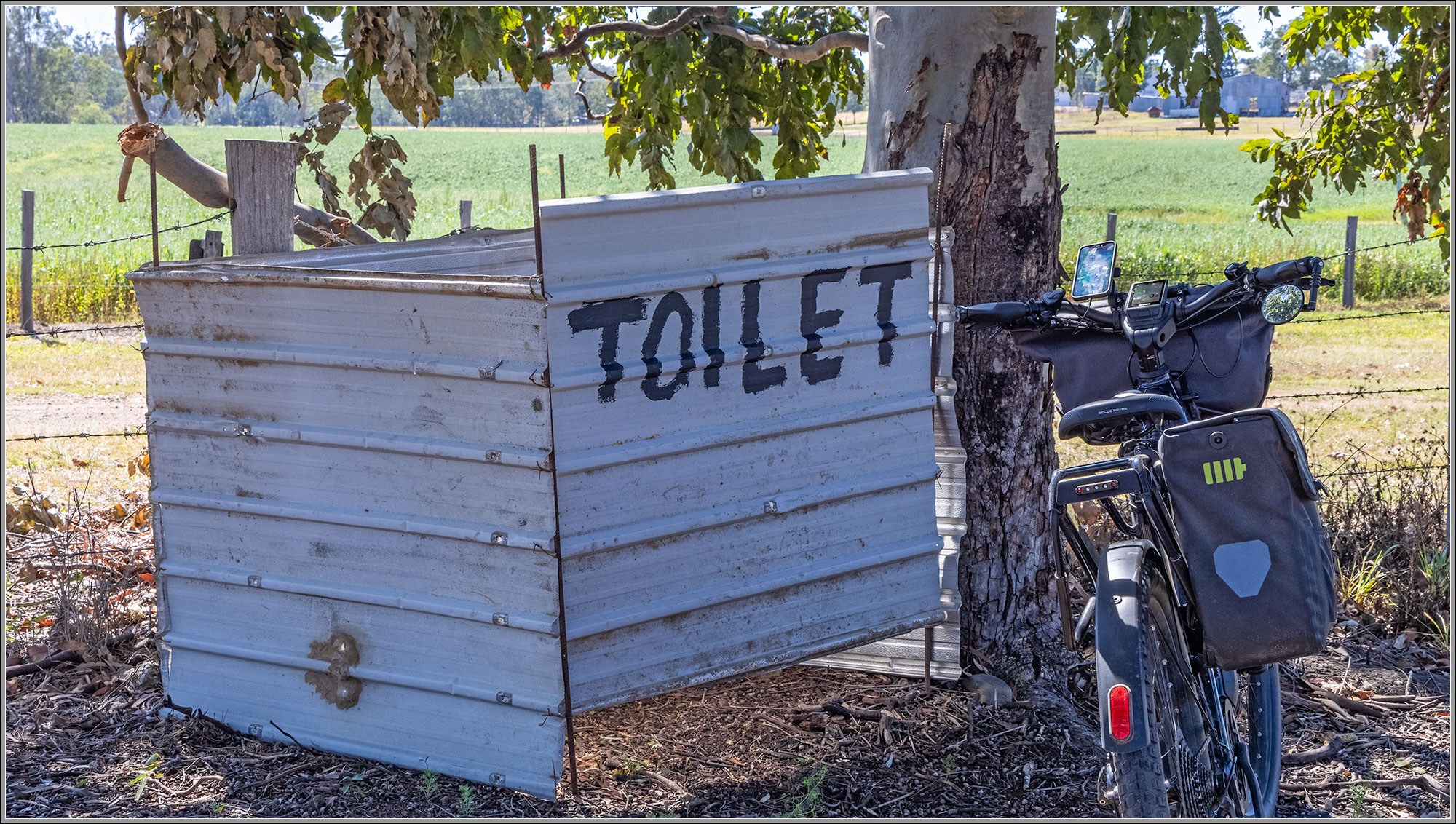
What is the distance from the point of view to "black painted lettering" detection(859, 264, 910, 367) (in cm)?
362

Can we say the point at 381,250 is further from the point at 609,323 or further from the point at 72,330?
the point at 72,330

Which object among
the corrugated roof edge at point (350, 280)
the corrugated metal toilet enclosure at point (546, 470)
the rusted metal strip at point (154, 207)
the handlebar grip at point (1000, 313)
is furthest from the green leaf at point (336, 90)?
the handlebar grip at point (1000, 313)

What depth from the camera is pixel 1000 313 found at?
9.66ft

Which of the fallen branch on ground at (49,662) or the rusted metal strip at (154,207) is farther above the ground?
the rusted metal strip at (154,207)

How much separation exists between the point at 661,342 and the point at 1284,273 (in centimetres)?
163

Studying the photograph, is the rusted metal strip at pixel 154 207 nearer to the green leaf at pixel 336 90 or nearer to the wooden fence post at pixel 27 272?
the green leaf at pixel 336 90

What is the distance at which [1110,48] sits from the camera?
4305 millimetres

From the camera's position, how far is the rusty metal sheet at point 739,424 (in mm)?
3178

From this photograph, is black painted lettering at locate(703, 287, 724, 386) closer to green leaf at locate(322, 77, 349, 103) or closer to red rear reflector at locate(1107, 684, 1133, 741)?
red rear reflector at locate(1107, 684, 1133, 741)

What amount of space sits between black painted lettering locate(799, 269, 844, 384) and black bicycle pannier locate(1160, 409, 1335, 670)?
123cm

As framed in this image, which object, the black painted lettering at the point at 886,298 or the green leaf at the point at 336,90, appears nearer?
the black painted lettering at the point at 886,298

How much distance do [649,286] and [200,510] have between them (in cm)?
171

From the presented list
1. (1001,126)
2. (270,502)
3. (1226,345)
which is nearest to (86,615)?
(270,502)

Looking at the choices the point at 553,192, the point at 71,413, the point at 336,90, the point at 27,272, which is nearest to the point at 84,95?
the point at 553,192
